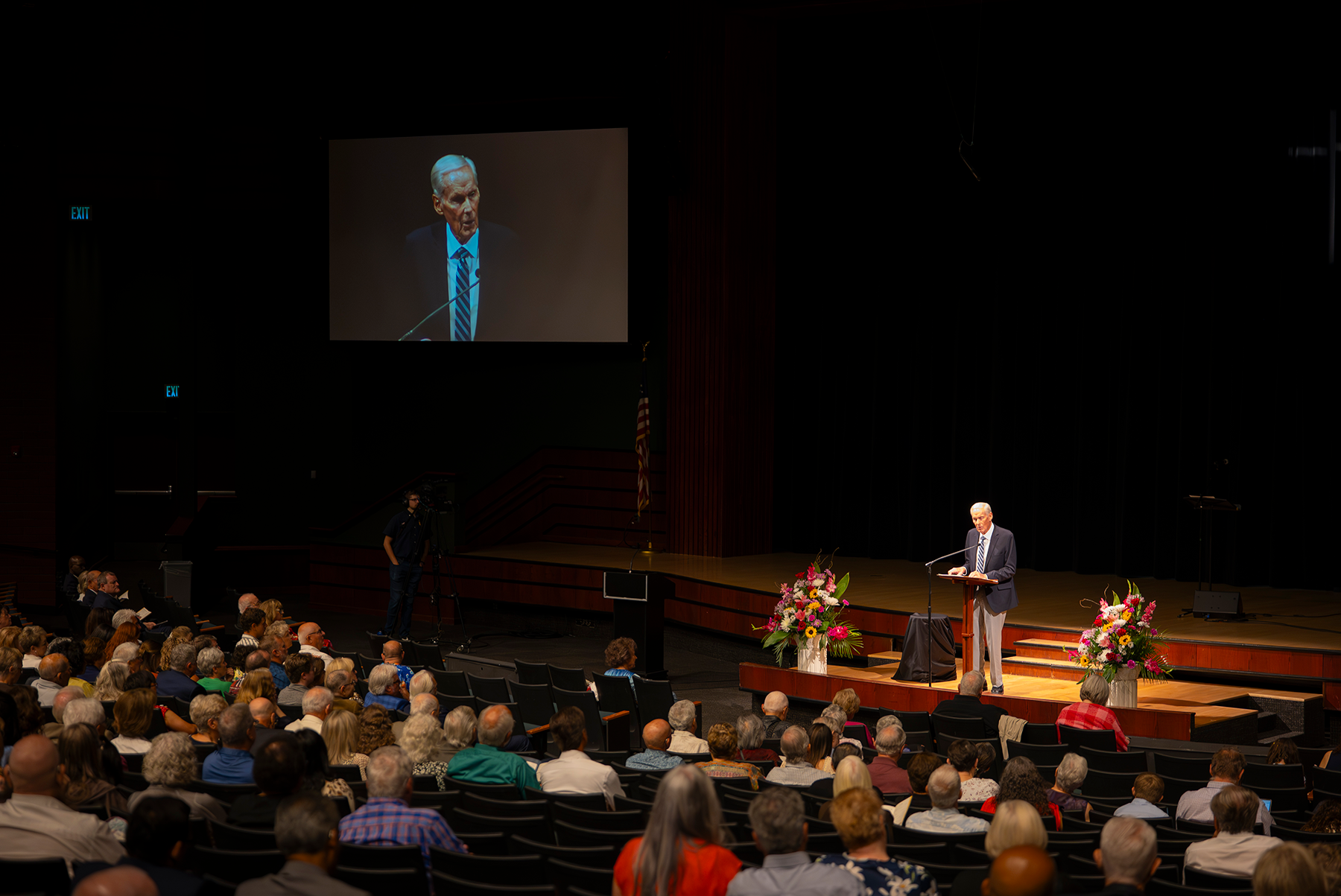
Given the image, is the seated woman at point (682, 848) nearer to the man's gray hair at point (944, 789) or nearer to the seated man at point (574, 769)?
the man's gray hair at point (944, 789)

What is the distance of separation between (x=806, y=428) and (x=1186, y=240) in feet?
15.9

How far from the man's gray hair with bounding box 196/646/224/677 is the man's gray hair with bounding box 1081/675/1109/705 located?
520 cm

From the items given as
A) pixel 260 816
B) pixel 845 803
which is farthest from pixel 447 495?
pixel 845 803

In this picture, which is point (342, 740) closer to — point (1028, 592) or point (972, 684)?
point (972, 684)

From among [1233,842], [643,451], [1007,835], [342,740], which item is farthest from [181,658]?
[643,451]

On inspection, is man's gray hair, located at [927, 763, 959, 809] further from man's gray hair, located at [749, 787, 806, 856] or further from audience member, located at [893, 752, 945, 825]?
man's gray hair, located at [749, 787, 806, 856]

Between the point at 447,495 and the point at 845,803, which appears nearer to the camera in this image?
the point at 845,803

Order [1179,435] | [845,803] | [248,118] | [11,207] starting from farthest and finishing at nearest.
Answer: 1. [248,118]
2. [11,207]
3. [1179,435]
4. [845,803]

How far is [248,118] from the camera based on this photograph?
17812 mm

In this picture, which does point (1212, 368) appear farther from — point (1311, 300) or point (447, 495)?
point (447, 495)

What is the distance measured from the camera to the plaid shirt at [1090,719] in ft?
25.1

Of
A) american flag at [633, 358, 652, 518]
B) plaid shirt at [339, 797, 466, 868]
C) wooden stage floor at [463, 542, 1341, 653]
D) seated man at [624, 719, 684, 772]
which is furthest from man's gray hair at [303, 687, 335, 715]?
american flag at [633, 358, 652, 518]

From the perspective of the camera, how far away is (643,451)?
15.4 metres

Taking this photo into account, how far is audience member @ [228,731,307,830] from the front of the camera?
4.37 meters
